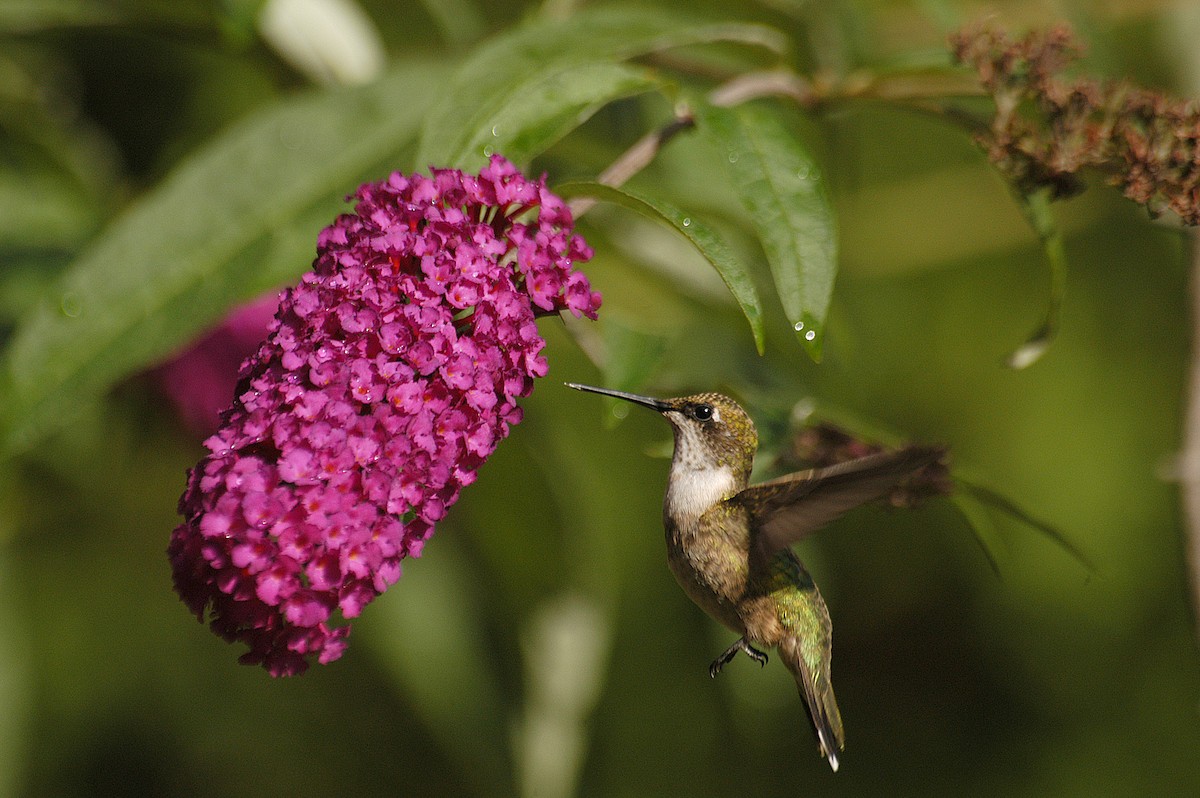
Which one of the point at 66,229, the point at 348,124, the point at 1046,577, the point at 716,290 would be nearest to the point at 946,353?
the point at 1046,577

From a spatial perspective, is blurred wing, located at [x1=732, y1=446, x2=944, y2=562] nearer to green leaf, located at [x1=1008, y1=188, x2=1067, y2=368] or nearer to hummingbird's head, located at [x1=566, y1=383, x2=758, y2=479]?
hummingbird's head, located at [x1=566, y1=383, x2=758, y2=479]

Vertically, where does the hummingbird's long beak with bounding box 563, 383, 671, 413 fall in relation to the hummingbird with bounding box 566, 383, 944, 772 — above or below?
above

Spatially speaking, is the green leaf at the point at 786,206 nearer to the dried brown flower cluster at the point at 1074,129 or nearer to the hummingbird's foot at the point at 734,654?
the dried brown flower cluster at the point at 1074,129

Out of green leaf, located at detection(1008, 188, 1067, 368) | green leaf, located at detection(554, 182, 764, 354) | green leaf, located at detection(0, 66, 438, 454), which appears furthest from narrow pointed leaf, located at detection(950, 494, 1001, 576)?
green leaf, located at detection(0, 66, 438, 454)

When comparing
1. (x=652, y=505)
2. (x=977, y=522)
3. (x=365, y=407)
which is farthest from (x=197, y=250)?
(x=652, y=505)

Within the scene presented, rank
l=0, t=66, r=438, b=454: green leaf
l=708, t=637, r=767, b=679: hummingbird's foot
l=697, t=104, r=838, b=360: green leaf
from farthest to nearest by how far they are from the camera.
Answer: l=708, t=637, r=767, b=679: hummingbird's foot
l=0, t=66, r=438, b=454: green leaf
l=697, t=104, r=838, b=360: green leaf

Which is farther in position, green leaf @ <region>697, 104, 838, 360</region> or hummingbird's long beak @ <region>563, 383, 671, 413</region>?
hummingbird's long beak @ <region>563, 383, 671, 413</region>
